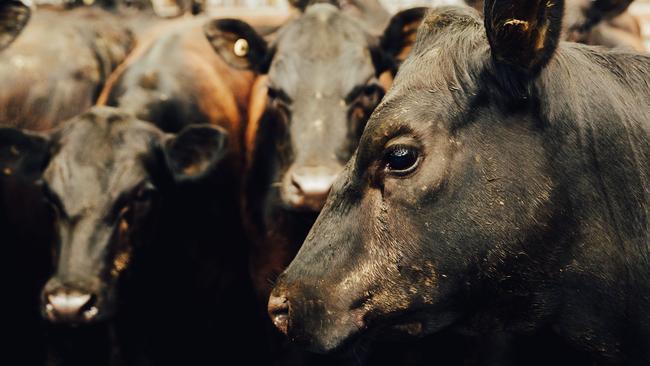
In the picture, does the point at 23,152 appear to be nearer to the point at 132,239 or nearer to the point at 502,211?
the point at 132,239

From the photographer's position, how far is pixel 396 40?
430 centimetres

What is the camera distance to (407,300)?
2.12 meters

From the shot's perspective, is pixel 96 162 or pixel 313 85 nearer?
pixel 96 162

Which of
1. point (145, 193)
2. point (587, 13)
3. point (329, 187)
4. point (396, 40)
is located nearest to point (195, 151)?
point (145, 193)

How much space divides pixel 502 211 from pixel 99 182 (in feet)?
7.21

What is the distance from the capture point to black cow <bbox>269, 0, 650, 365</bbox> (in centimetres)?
204

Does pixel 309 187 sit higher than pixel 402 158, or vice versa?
pixel 402 158

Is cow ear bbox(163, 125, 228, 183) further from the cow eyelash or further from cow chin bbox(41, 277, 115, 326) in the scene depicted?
cow chin bbox(41, 277, 115, 326)

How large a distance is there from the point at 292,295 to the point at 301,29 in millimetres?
2271

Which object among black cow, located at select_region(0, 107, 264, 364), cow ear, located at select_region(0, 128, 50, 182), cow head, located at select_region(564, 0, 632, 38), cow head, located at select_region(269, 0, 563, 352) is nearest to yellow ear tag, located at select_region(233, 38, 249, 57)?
black cow, located at select_region(0, 107, 264, 364)

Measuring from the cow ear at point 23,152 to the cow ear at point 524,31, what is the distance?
269cm

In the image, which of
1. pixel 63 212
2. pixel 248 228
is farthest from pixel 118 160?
pixel 248 228

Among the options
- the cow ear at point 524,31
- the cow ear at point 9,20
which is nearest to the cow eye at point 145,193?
the cow ear at point 9,20

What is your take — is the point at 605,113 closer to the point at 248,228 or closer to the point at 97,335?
the point at 248,228
